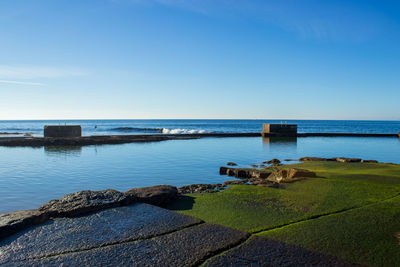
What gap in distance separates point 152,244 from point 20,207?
14.9 ft

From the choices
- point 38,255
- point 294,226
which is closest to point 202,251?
point 38,255

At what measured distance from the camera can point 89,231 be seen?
3.38m

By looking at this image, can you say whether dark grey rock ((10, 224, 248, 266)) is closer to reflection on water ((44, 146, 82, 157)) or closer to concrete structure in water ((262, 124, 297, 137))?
reflection on water ((44, 146, 82, 157))

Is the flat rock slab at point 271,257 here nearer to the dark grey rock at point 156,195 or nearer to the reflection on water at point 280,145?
the dark grey rock at point 156,195

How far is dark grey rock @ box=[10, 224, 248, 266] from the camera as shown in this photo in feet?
8.72

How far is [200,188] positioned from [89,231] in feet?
14.7

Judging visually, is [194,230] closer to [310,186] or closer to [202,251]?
[202,251]

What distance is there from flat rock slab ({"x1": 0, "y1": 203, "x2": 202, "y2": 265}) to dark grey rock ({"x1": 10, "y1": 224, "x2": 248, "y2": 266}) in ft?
0.45

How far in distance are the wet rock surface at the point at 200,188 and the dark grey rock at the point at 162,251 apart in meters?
3.96

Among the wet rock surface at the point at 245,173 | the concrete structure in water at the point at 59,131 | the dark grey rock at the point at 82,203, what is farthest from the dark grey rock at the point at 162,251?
the concrete structure in water at the point at 59,131

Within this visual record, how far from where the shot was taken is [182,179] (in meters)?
9.05

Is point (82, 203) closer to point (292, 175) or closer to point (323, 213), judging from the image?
point (323, 213)

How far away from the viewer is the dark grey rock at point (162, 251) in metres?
2.66

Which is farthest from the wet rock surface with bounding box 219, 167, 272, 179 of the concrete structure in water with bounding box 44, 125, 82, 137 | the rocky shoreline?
the concrete structure in water with bounding box 44, 125, 82, 137
